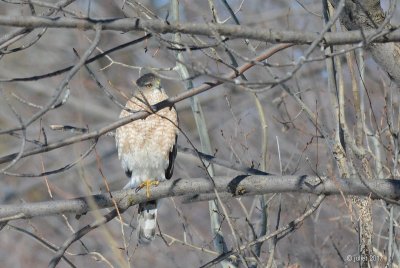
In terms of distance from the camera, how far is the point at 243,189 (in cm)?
469

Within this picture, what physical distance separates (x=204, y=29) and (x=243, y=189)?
119cm

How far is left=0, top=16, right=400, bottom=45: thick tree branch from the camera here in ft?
12.2

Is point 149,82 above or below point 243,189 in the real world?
above

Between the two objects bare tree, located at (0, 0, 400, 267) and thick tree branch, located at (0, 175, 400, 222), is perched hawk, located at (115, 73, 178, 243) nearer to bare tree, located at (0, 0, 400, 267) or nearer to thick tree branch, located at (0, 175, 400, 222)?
bare tree, located at (0, 0, 400, 267)

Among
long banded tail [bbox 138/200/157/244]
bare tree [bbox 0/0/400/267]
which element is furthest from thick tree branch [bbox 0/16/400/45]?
long banded tail [bbox 138/200/157/244]

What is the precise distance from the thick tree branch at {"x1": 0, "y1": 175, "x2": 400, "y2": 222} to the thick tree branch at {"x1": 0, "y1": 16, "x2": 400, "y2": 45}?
2.91ft

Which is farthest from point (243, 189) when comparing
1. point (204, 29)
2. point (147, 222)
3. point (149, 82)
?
point (149, 82)

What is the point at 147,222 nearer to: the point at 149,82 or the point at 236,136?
the point at 236,136

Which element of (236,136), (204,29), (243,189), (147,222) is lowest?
(147,222)

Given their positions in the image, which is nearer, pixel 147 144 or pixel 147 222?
pixel 147 222

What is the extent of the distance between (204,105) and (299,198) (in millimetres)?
5390

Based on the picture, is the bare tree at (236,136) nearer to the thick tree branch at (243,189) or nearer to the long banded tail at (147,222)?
the thick tree branch at (243,189)

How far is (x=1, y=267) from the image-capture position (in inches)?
519

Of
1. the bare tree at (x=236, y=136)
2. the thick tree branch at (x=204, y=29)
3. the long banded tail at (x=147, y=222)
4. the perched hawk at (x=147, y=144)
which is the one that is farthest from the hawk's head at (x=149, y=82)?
the thick tree branch at (x=204, y=29)
